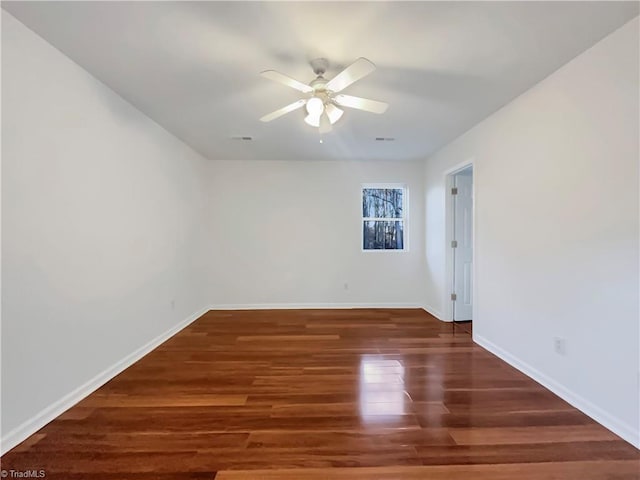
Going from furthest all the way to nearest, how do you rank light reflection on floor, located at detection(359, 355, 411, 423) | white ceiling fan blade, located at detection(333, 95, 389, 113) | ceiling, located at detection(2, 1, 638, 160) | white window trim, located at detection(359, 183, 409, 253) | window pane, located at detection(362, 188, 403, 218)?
Result: window pane, located at detection(362, 188, 403, 218) → white window trim, located at detection(359, 183, 409, 253) → white ceiling fan blade, located at detection(333, 95, 389, 113) → light reflection on floor, located at detection(359, 355, 411, 423) → ceiling, located at detection(2, 1, 638, 160)

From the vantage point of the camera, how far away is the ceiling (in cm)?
168

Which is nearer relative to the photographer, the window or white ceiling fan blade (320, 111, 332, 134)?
white ceiling fan blade (320, 111, 332, 134)

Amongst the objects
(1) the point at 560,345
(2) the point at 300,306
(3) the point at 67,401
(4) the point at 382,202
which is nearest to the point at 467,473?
(1) the point at 560,345

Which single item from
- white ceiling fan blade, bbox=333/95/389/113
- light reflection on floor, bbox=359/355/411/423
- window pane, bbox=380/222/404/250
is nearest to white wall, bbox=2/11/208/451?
white ceiling fan blade, bbox=333/95/389/113

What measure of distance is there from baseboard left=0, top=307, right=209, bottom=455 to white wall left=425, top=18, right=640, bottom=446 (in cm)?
354

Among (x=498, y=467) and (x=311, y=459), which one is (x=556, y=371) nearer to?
(x=498, y=467)

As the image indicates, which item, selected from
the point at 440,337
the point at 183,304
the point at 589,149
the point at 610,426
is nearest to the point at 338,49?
the point at 589,149

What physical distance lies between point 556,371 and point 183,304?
4.10 metres

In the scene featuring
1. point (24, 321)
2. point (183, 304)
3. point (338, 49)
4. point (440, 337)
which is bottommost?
point (440, 337)

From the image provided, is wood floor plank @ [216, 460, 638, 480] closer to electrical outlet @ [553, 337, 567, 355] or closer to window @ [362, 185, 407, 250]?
electrical outlet @ [553, 337, 567, 355]

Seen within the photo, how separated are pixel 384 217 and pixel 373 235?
371 mm

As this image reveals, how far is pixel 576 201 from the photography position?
2178 mm

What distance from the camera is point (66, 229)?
7.03ft

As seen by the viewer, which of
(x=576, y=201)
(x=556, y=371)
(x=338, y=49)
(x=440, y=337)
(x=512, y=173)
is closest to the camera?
(x=338, y=49)
